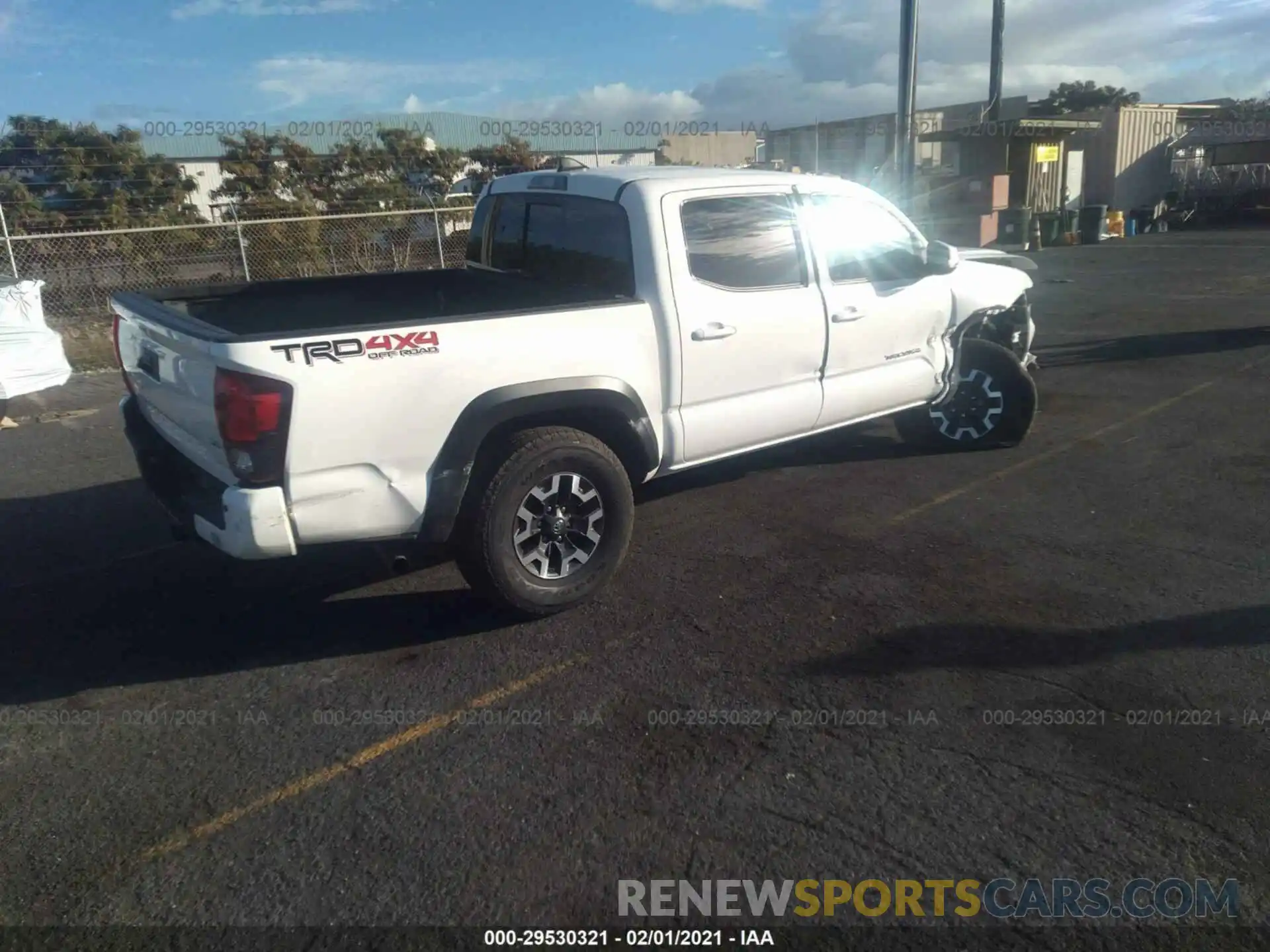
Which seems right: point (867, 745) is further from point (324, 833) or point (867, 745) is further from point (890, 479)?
point (890, 479)

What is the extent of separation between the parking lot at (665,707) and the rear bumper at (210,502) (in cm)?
61

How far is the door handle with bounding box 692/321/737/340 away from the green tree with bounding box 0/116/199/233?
13469 millimetres

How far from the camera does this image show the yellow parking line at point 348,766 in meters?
3.12

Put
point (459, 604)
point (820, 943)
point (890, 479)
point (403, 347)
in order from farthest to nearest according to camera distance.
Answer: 1. point (890, 479)
2. point (459, 604)
3. point (403, 347)
4. point (820, 943)

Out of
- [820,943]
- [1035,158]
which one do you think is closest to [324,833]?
[820,943]

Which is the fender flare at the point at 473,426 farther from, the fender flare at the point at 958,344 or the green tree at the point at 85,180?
the green tree at the point at 85,180

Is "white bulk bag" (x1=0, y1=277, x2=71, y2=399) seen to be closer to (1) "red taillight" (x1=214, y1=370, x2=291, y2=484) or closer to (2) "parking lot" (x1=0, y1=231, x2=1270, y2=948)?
(2) "parking lot" (x1=0, y1=231, x2=1270, y2=948)

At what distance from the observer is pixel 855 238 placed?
5.75 meters

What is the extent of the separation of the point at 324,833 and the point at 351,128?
19.0 meters

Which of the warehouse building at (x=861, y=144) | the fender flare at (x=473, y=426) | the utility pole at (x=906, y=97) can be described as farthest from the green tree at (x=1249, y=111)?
the fender flare at (x=473, y=426)

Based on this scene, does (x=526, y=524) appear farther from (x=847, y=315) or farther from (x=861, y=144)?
(x=861, y=144)

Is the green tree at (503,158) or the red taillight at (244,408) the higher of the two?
the green tree at (503,158)

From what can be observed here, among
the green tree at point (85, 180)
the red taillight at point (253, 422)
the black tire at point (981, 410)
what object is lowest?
the black tire at point (981, 410)

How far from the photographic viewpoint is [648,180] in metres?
4.90
